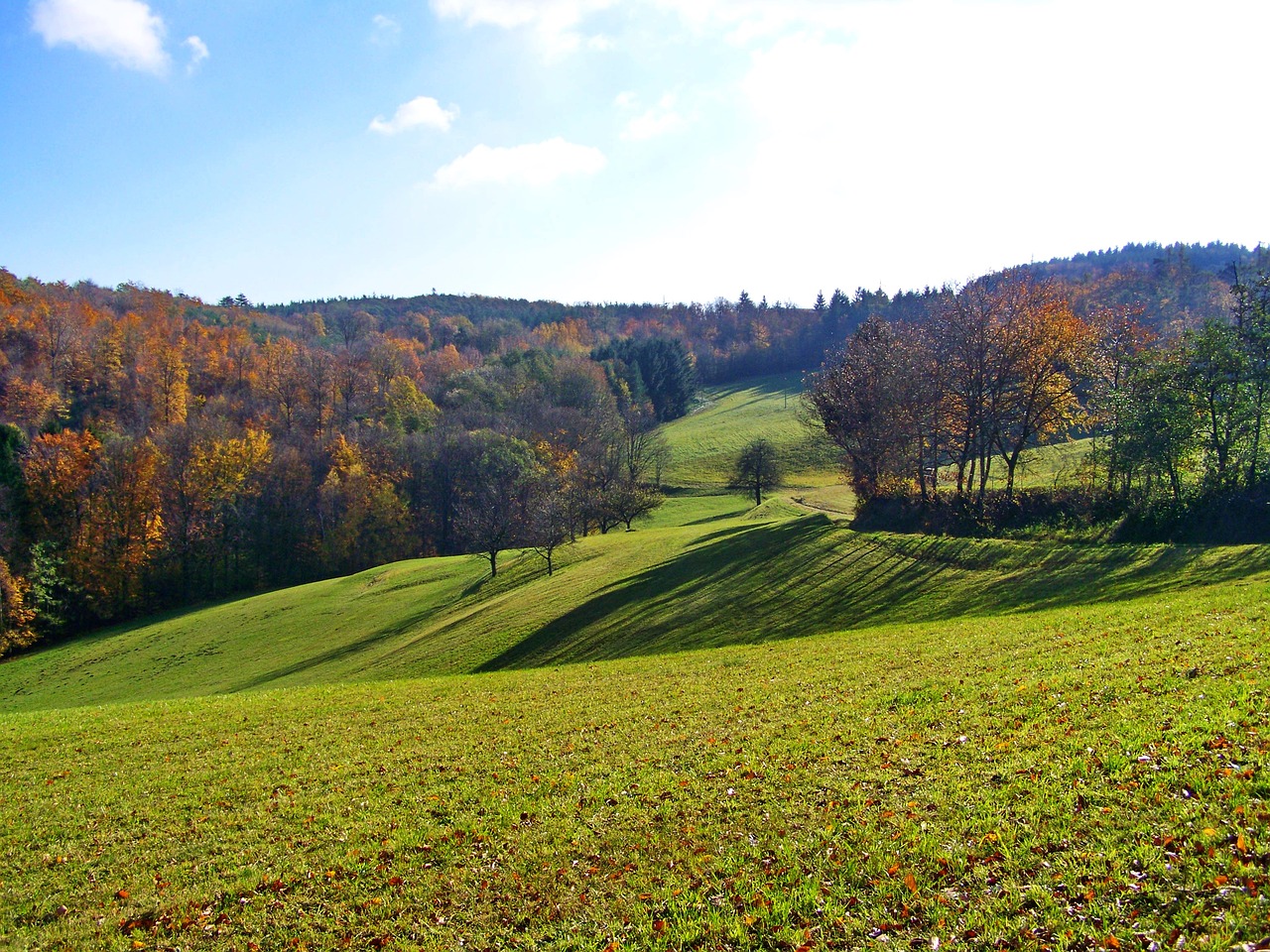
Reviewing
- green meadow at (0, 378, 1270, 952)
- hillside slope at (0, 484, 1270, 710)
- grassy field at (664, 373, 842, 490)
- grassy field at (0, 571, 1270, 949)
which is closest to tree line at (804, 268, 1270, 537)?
hillside slope at (0, 484, 1270, 710)

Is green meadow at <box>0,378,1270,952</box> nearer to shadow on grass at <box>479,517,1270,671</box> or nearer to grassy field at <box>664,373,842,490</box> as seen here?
shadow on grass at <box>479,517,1270,671</box>

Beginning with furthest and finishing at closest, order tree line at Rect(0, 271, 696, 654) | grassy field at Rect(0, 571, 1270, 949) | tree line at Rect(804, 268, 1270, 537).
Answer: tree line at Rect(0, 271, 696, 654) → tree line at Rect(804, 268, 1270, 537) → grassy field at Rect(0, 571, 1270, 949)

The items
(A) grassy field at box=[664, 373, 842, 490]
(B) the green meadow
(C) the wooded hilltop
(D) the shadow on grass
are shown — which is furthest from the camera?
(A) grassy field at box=[664, 373, 842, 490]

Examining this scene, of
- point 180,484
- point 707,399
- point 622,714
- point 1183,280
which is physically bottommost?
point 622,714

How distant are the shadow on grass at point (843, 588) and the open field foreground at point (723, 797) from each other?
511mm

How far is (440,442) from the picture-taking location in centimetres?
9281

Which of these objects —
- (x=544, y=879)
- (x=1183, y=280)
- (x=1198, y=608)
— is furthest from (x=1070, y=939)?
(x=1183, y=280)

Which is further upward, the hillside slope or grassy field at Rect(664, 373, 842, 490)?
grassy field at Rect(664, 373, 842, 490)

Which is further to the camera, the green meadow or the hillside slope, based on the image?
the hillside slope

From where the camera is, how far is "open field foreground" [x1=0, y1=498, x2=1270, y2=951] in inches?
298

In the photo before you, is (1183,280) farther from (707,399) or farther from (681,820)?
(681,820)

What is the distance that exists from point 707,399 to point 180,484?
317ft

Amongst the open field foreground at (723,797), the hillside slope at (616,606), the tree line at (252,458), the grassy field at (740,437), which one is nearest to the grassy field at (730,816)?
the open field foreground at (723,797)

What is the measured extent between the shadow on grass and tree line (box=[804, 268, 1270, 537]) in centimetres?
745
